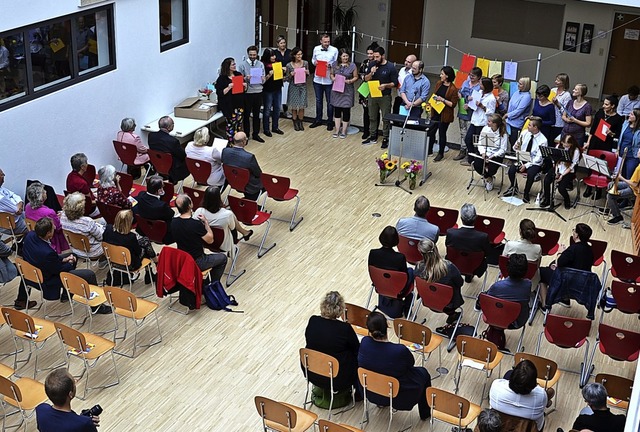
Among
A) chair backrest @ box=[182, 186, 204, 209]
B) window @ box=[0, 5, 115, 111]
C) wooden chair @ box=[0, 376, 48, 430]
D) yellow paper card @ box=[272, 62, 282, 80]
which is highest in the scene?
window @ box=[0, 5, 115, 111]

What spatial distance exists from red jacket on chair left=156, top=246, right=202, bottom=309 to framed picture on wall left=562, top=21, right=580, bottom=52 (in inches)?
492

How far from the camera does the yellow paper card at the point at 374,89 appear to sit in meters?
14.3

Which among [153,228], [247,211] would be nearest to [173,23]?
[247,211]

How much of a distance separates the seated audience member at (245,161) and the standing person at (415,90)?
354cm

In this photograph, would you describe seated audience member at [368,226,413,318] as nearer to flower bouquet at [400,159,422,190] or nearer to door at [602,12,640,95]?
flower bouquet at [400,159,422,190]

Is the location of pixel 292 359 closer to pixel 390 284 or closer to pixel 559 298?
pixel 390 284

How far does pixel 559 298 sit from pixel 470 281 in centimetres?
158

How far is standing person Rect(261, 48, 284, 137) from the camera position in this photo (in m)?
A: 14.7

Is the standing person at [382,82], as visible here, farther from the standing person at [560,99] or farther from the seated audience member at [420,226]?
the seated audience member at [420,226]

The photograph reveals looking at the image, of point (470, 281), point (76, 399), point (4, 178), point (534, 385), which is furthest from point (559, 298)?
point (4, 178)

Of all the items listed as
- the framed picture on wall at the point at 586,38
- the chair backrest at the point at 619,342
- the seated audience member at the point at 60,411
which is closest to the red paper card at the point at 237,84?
the chair backrest at the point at 619,342

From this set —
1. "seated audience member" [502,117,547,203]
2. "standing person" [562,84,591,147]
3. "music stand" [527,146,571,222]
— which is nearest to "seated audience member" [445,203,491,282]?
"music stand" [527,146,571,222]

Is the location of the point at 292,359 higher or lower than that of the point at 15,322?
lower

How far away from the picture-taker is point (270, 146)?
14727 millimetres
